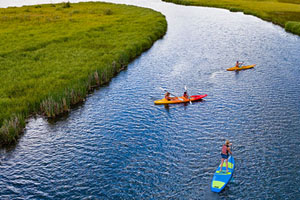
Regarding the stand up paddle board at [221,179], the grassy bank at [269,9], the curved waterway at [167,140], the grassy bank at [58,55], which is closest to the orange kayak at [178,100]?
the curved waterway at [167,140]

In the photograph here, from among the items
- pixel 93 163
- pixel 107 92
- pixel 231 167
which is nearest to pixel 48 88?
pixel 107 92

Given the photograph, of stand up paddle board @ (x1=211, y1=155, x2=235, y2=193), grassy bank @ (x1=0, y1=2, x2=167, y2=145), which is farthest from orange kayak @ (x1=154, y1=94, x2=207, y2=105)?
stand up paddle board @ (x1=211, y1=155, x2=235, y2=193)

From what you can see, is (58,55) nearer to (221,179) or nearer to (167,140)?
(167,140)

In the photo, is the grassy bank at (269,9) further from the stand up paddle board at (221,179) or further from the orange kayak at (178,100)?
the stand up paddle board at (221,179)

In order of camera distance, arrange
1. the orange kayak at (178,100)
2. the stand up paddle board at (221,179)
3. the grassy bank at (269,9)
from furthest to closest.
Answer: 1. the grassy bank at (269,9)
2. the orange kayak at (178,100)
3. the stand up paddle board at (221,179)

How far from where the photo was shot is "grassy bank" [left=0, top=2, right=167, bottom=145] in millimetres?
38906

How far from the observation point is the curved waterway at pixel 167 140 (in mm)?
25984

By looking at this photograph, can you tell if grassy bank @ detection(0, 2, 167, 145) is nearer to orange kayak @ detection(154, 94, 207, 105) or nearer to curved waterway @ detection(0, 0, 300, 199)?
curved waterway @ detection(0, 0, 300, 199)

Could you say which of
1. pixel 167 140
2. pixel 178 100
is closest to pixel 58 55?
pixel 178 100

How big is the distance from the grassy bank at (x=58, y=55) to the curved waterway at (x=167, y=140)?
1899 mm

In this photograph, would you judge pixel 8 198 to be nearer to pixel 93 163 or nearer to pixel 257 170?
pixel 93 163

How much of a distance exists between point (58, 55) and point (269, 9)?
87.3 metres

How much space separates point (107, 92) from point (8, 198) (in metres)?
23.8

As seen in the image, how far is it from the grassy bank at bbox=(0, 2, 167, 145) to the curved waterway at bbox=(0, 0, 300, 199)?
6.23 feet
